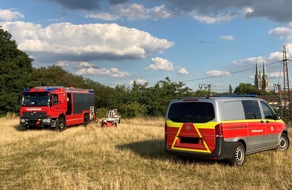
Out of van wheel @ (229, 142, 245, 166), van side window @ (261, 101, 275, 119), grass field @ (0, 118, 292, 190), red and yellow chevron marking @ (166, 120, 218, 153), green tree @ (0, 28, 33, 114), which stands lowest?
grass field @ (0, 118, 292, 190)

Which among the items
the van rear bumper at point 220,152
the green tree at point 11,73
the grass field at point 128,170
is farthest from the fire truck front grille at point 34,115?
the green tree at point 11,73

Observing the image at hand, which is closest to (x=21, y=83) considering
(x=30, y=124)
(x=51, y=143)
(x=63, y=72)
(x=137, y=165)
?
(x=63, y=72)

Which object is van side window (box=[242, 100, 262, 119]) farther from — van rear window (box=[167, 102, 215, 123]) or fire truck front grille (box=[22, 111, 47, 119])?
fire truck front grille (box=[22, 111, 47, 119])

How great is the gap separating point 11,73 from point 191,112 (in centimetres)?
4543

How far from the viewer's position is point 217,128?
955 cm

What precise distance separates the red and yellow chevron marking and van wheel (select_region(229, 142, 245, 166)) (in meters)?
0.73

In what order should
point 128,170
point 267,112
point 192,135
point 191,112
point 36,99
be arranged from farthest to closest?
point 36,99, point 267,112, point 191,112, point 192,135, point 128,170

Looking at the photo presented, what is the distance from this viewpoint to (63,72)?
223 feet

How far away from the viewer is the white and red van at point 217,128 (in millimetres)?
9641

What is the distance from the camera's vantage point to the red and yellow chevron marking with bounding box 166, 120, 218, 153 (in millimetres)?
9648

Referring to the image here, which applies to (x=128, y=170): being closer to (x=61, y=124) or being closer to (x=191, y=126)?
(x=191, y=126)

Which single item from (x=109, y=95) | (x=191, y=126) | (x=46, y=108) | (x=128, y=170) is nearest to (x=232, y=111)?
(x=191, y=126)

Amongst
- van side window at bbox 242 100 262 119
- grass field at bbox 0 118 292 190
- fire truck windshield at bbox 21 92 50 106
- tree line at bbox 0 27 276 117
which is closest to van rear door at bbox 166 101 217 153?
grass field at bbox 0 118 292 190

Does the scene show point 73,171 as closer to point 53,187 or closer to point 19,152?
point 53,187
